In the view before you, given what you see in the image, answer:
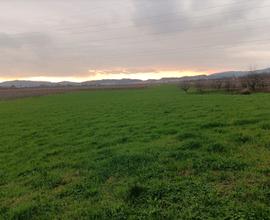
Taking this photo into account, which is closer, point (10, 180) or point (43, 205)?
point (43, 205)

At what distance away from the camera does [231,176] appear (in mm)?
6582

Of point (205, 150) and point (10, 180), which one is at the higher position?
point (205, 150)

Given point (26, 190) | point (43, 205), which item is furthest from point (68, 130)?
point (43, 205)

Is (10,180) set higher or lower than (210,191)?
lower

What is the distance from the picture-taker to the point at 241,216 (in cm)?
483

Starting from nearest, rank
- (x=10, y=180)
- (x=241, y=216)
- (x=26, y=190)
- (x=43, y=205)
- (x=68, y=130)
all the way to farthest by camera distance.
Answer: (x=241, y=216)
(x=43, y=205)
(x=26, y=190)
(x=10, y=180)
(x=68, y=130)

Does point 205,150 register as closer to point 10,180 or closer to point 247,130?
point 247,130

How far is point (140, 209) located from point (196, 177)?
1.89m

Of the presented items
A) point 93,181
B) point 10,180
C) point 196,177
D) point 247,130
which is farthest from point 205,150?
point 10,180

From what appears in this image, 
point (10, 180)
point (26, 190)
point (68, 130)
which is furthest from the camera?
point (68, 130)

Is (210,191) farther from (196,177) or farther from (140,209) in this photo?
(140,209)

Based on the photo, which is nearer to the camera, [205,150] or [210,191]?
[210,191]

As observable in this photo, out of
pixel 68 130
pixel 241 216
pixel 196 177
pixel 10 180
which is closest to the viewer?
pixel 241 216

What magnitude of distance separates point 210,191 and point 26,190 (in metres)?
4.79
